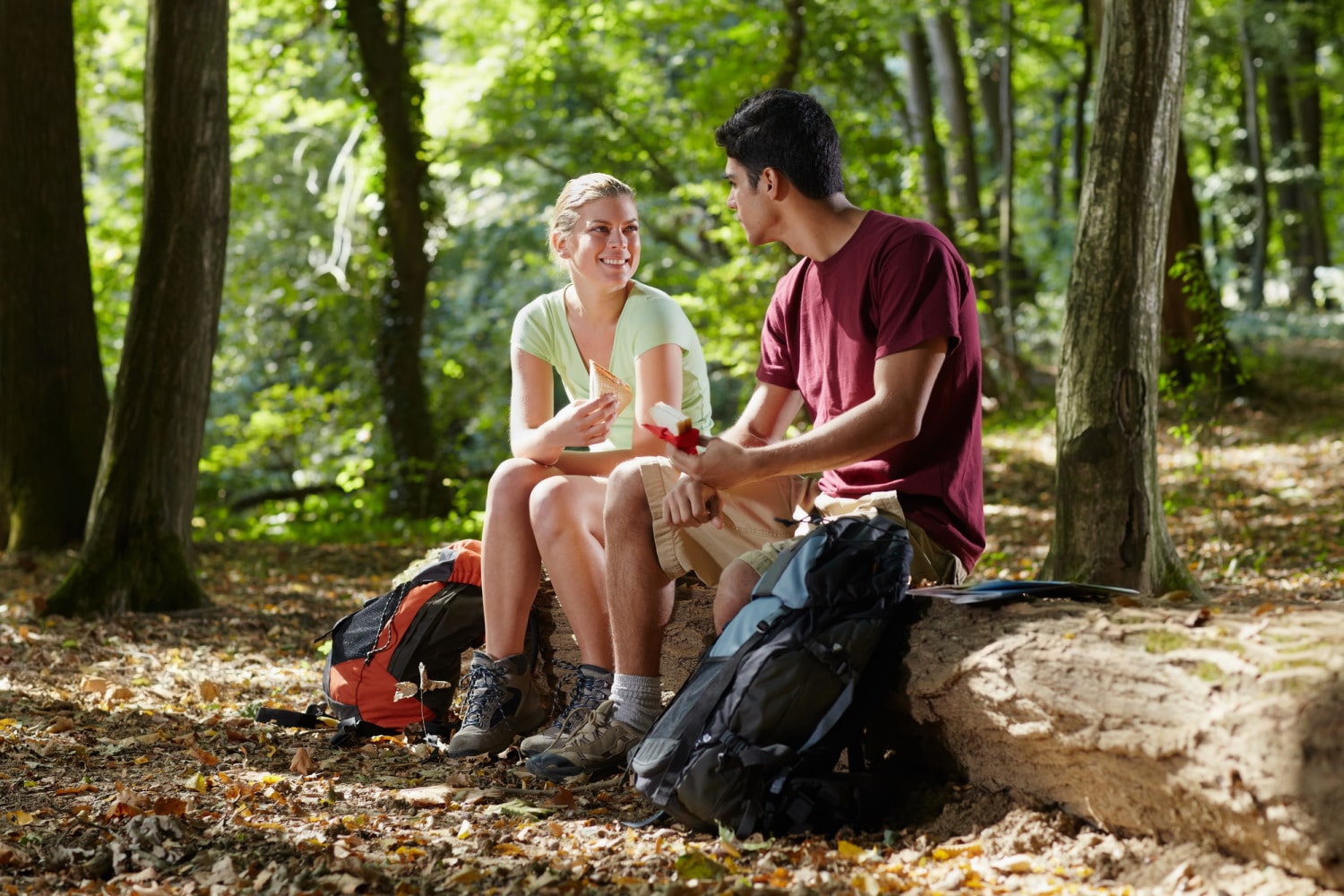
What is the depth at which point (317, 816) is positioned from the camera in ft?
10.5

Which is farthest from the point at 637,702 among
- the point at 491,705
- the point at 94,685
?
the point at 94,685

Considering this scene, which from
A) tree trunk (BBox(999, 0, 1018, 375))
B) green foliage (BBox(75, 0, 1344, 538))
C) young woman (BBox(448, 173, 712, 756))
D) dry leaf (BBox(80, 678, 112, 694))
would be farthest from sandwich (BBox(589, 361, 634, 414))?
tree trunk (BBox(999, 0, 1018, 375))

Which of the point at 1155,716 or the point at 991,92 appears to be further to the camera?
the point at 991,92

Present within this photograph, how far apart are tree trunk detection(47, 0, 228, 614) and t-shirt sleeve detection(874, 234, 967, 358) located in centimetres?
424

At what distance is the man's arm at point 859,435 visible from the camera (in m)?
3.05

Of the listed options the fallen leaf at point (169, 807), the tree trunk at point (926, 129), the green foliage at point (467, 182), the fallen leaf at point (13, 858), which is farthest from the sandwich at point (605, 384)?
the tree trunk at point (926, 129)

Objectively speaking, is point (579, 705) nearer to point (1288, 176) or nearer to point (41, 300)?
point (41, 300)

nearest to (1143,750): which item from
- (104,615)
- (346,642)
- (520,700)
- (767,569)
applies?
(767,569)

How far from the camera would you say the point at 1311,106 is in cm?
1850

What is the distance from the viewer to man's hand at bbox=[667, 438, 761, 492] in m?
3.14

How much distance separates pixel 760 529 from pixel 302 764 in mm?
1534

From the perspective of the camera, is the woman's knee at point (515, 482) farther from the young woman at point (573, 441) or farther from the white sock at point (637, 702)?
the white sock at point (637, 702)

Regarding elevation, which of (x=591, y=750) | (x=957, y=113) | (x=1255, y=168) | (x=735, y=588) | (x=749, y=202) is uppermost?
(x=957, y=113)

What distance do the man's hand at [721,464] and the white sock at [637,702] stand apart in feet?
2.23
